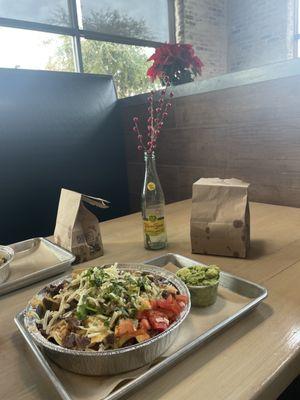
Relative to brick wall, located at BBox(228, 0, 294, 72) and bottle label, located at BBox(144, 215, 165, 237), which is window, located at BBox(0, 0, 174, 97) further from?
bottle label, located at BBox(144, 215, 165, 237)

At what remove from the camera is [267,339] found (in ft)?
1.51

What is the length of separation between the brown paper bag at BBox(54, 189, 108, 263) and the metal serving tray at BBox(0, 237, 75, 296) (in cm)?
3

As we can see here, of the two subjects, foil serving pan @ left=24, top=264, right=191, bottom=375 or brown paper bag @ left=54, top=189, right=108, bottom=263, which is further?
brown paper bag @ left=54, top=189, right=108, bottom=263

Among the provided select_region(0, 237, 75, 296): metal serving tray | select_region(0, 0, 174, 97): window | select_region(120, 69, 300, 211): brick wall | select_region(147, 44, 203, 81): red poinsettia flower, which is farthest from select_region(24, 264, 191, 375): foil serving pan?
select_region(0, 0, 174, 97): window

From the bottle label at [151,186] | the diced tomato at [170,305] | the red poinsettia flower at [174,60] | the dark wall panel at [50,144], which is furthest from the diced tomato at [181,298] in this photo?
the red poinsettia flower at [174,60]

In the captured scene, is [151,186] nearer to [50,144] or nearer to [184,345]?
[184,345]

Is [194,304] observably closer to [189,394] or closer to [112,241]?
[189,394]

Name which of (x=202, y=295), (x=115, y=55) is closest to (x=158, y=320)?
(x=202, y=295)

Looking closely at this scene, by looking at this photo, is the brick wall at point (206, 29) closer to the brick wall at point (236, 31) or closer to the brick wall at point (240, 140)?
the brick wall at point (236, 31)

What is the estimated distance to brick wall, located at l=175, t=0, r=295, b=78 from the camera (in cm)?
439

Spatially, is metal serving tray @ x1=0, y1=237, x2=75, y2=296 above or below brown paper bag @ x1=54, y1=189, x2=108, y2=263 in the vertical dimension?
below

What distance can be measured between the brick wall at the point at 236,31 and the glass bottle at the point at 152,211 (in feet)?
14.0

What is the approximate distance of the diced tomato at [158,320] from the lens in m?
0.44

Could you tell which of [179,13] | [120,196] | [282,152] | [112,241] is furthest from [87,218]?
[179,13]
